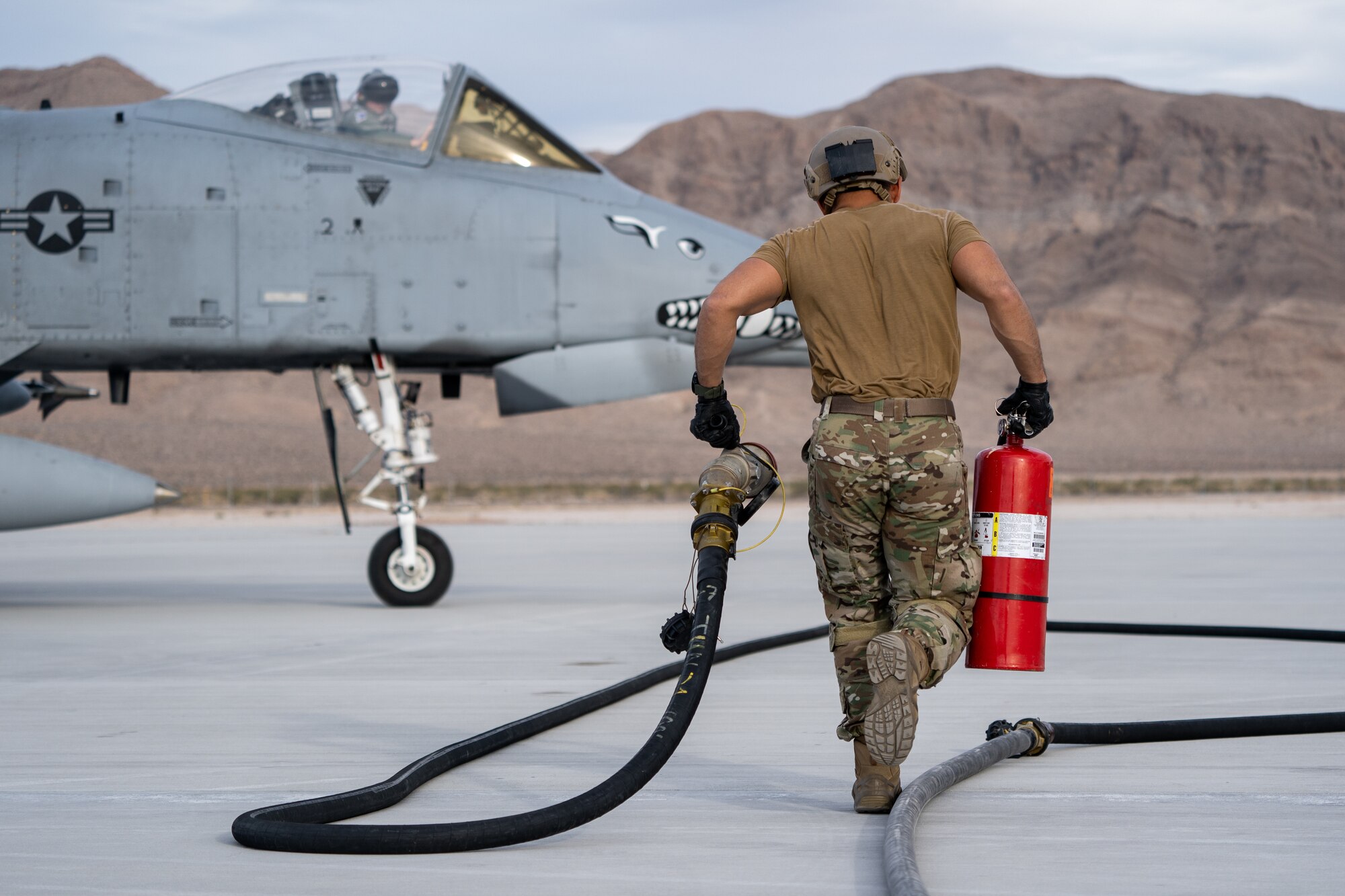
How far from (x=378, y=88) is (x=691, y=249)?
303 centimetres

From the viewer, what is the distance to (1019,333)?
16.9 feet

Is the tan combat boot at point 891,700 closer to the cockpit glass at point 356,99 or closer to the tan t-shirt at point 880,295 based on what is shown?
the tan t-shirt at point 880,295

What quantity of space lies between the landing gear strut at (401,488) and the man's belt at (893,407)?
25.3 feet

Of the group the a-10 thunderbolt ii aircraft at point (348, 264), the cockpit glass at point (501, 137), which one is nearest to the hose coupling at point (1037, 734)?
the a-10 thunderbolt ii aircraft at point (348, 264)

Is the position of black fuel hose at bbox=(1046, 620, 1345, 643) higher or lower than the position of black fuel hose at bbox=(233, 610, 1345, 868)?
lower

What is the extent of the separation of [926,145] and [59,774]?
12496 cm

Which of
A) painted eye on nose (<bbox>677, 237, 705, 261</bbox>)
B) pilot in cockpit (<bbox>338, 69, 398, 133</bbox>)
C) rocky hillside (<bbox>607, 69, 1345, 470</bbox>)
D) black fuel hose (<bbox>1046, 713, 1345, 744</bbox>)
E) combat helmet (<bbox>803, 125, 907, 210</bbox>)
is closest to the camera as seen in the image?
combat helmet (<bbox>803, 125, 907, 210</bbox>)

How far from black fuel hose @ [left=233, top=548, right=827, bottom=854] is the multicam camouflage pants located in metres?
0.45

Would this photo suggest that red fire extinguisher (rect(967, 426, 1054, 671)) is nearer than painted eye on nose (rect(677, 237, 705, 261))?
Yes

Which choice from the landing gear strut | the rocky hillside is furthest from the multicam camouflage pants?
the rocky hillside

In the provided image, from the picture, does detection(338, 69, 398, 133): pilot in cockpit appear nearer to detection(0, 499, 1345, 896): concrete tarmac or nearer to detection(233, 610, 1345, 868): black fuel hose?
detection(0, 499, 1345, 896): concrete tarmac

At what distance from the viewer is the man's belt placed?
5.15m

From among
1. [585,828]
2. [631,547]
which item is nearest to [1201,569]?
[631,547]


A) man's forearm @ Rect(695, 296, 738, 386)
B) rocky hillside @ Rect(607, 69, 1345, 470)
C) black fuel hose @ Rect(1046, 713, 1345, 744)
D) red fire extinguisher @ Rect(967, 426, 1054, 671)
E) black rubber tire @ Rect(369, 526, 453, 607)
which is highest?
rocky hillside @ Rect(607, 69, 1345, 470)
